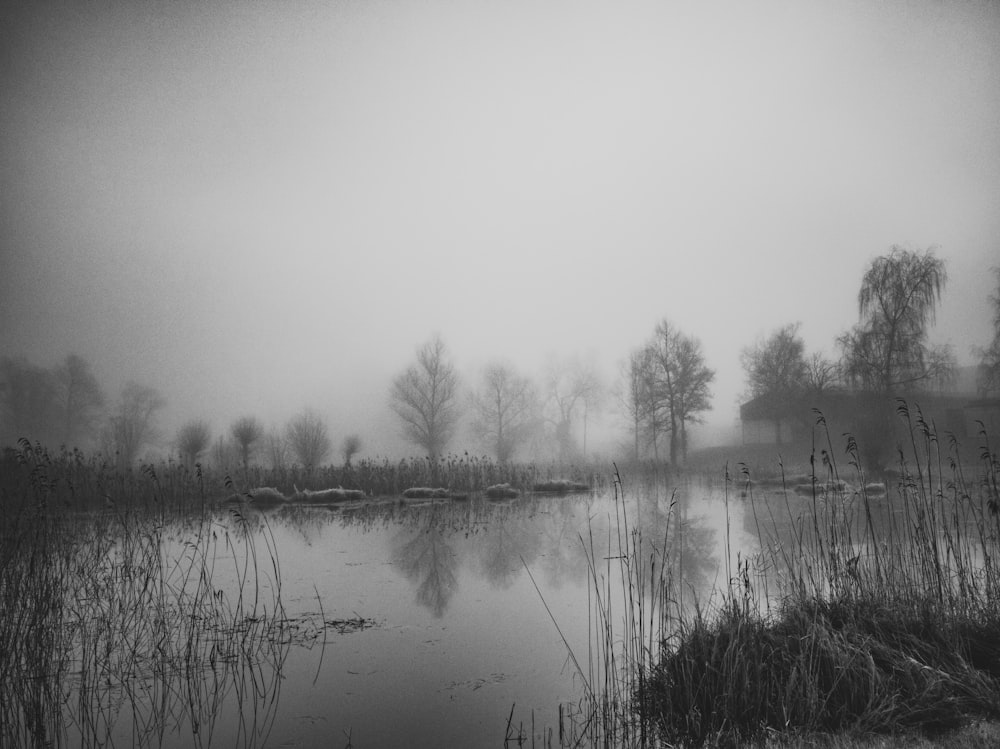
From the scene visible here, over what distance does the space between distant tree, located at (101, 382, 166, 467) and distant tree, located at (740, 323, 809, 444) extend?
121 ft

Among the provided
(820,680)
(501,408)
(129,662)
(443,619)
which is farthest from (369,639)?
(501,408)

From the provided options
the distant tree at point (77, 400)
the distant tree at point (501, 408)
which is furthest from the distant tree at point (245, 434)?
the distant tree at point (501, 408)

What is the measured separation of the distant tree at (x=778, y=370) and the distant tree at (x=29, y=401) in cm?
4116

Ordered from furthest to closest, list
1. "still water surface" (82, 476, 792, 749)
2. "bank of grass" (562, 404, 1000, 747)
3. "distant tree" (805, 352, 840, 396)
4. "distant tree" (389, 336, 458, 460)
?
"distant tree" (389, 336, 458, 460) → "distant tree" (805, 352, 840, 396) → "still water surface" (82, 476, 792, 749) → "bank of grass" (562, 404, 1000, 747)

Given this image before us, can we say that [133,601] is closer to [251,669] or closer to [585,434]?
[251,669]

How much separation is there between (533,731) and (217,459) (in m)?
29.8

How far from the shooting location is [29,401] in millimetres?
31062

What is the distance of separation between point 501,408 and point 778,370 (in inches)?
703

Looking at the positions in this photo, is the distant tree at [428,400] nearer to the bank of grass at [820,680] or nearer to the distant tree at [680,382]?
the distant tree at [680,382]

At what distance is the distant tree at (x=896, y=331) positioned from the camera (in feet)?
70.8

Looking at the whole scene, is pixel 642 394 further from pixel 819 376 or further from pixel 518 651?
pixel 518 651

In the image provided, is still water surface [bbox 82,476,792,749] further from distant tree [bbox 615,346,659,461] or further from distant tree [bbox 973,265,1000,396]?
distant tree [bbox 615,346,659,461]

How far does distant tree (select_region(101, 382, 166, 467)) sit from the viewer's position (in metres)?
32.2

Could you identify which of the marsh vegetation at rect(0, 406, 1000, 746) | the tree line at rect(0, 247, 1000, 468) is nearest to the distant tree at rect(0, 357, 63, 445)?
the tree line at rect(0, 247, 1000, 468)
